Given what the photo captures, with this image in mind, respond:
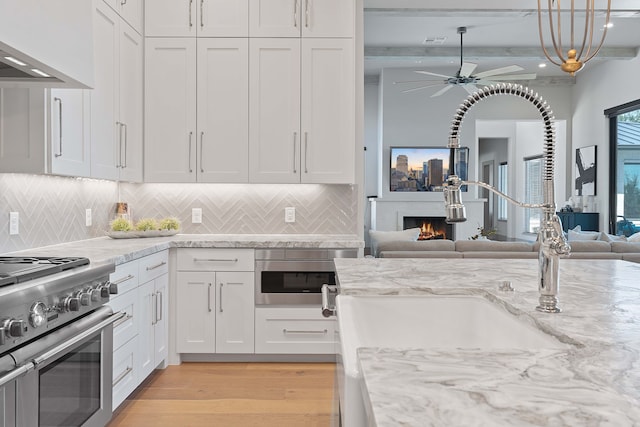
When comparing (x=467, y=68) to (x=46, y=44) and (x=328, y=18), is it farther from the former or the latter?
(x=46, y=44)

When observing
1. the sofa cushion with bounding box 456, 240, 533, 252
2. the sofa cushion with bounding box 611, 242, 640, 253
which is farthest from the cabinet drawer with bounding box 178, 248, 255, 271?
the sofa cushion with bounding box 611, 242, 640, 253

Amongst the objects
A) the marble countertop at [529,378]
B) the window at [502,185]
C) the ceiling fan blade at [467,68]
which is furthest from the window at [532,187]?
the marble countertop at [529,378]

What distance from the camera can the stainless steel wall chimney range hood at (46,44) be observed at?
1756 millimetres

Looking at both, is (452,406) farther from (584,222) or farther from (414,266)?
(584,222)

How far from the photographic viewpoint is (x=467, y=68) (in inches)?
255

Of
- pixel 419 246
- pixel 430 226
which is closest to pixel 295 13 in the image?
pixel 419 246

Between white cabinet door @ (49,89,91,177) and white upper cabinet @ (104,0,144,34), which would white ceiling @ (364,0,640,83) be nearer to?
white upper cabinet @ (104,0,144,34)

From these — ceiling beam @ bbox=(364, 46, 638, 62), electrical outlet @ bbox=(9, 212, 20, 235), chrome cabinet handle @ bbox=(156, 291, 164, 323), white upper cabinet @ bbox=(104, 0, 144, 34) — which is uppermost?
ceiling beam @ bbox=(364, 46, 638, 62)

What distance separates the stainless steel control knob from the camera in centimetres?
176

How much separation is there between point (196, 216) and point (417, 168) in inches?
212

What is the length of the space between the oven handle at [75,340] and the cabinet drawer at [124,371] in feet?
1.22

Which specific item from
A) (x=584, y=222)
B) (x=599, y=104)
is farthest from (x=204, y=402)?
(x=599, y=104)

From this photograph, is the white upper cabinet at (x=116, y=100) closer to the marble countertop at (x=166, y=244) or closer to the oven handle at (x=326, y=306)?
the marble countertop at (x=166, y=244)

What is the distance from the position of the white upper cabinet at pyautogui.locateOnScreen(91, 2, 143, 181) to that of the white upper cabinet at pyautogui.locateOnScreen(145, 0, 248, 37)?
243 millimetres
